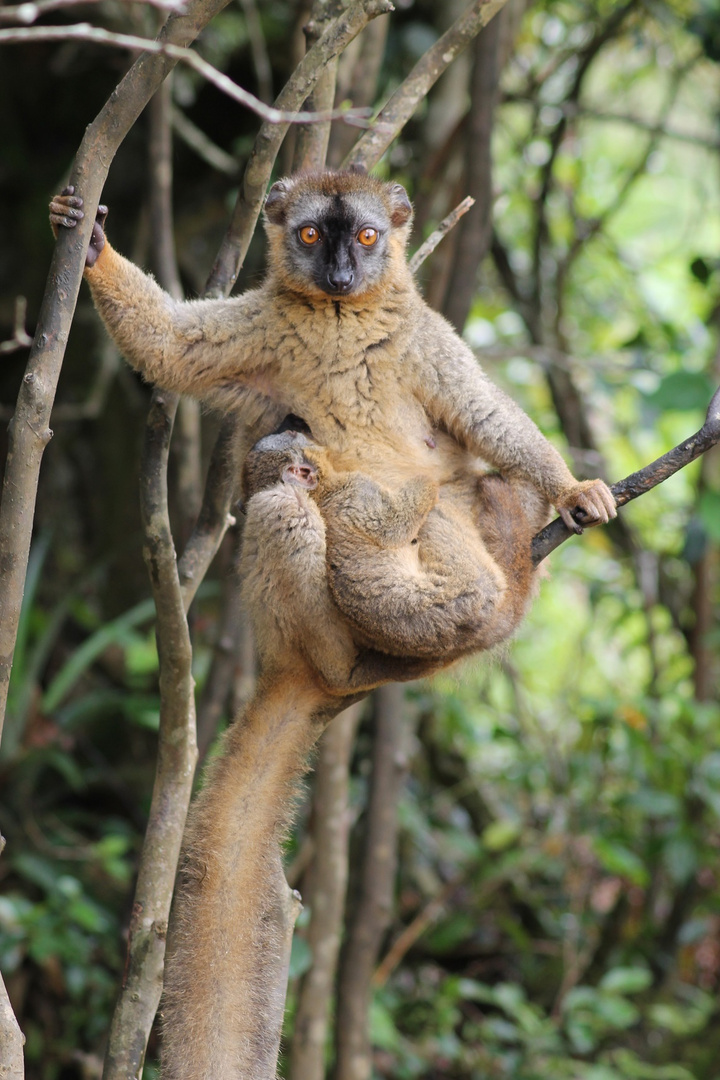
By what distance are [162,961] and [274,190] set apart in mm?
2567

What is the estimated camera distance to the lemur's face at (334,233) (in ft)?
11.5

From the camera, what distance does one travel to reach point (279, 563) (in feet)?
10.4

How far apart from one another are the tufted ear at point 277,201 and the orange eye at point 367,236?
329mm

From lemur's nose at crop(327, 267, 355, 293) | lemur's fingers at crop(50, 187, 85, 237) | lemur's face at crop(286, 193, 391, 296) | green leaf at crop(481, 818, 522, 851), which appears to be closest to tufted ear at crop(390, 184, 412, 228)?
lemur's face at crop(286, 193, 391, 296)

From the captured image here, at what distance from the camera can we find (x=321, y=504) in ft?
10.9

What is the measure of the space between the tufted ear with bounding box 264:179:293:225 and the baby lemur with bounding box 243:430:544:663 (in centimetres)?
90

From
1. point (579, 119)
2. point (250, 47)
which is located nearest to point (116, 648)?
point (250, 47)

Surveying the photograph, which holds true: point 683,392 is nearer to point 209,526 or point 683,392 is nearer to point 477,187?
point 477,187

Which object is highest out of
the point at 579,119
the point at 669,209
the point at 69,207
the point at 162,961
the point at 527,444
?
the point at 669,209

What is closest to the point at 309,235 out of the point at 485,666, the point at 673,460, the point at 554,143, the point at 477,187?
the point at 673,460

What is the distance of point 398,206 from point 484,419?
953mm

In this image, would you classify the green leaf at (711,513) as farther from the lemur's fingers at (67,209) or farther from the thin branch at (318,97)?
the lemur's fingers at (67,209)

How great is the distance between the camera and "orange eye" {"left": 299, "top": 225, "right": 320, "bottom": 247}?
11.8 feet

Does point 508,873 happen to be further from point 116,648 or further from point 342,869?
→ point 116,648
